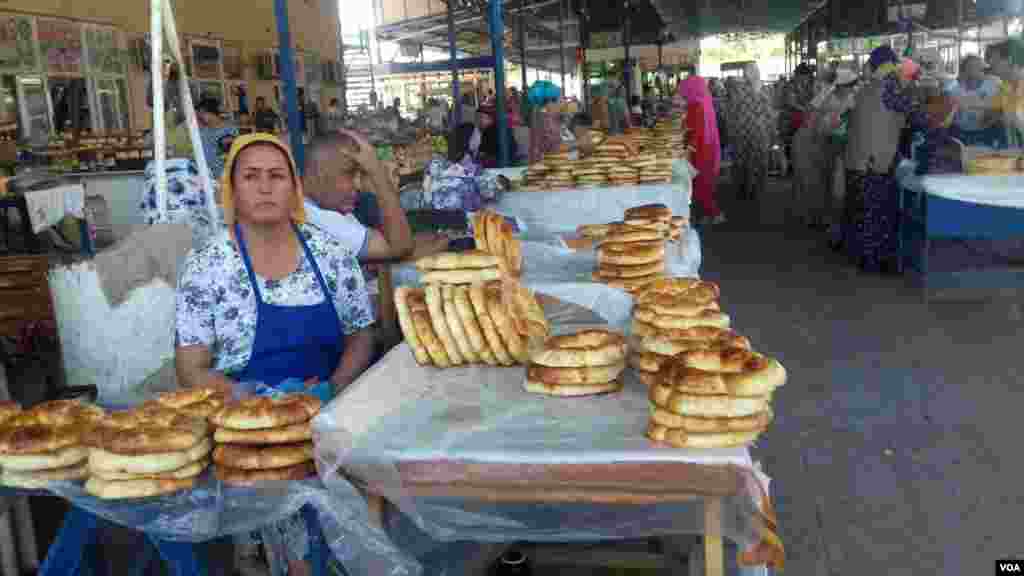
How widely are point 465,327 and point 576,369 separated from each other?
43 cm

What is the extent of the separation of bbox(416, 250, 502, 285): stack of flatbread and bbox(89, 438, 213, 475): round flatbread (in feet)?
3.32

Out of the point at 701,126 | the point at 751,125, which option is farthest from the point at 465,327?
the point at 751,125

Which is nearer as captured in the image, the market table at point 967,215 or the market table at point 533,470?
the market table at point 533,470

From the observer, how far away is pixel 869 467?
430 cm

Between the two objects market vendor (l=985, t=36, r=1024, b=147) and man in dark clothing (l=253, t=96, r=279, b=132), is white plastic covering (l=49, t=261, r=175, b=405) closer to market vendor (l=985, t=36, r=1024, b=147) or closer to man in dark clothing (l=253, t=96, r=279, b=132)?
market vendor (l=985, t=36, r=1024, b=147)

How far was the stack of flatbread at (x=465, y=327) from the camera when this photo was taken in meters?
2.72

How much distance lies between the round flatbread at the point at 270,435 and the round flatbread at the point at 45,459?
40 centimetres

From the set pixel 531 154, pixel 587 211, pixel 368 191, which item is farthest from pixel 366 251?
pixel 531 154

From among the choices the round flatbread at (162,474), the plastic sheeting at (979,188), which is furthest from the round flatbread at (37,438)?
the plastic sheeting at (979,188)

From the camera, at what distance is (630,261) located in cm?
384

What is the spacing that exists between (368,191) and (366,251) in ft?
3.75

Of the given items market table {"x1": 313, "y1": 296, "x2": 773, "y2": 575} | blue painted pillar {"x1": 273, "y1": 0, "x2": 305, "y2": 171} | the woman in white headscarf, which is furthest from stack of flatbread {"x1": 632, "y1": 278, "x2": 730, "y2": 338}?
the woman in white headscarf

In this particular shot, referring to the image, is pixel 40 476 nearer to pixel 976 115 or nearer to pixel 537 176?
pixel 537 176

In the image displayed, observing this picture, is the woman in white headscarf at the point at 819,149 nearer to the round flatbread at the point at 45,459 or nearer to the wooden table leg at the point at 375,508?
the wooden table leg at the point at 375,508
